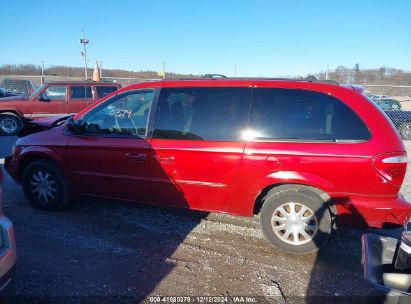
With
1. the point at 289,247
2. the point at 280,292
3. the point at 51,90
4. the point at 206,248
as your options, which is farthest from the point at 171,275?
the point at 51,90

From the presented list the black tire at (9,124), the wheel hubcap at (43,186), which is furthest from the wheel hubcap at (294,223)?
the black tire at (9,124)

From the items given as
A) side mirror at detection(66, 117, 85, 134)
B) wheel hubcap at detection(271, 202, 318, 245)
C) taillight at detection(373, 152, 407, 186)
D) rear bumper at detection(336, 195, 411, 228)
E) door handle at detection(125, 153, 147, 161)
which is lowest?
wheel hubcap at detection(271, 202, 318, 245)

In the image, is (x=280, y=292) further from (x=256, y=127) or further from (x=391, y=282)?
(x=256, y=127)

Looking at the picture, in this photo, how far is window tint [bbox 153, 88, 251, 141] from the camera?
353 cm

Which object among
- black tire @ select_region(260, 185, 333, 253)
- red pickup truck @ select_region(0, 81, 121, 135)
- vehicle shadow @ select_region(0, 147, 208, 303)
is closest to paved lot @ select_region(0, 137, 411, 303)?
vehicle shadow @ select_region(0, 147, 208, 303)

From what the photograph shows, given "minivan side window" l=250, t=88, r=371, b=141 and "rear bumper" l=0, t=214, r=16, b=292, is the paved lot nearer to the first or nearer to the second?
"rear bumper" l=0, t=214, r=16, b=292

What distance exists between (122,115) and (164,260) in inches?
71.3

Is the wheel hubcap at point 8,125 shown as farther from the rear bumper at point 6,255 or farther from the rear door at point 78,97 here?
the rear bumper at point 6,255

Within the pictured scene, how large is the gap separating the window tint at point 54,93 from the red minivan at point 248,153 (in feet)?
22.3

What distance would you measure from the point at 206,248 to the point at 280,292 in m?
0.98

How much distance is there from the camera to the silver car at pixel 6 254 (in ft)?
7.45

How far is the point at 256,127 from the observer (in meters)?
3.45

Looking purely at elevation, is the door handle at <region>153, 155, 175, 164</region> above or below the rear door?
below

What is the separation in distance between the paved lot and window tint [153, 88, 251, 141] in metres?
1.22
